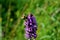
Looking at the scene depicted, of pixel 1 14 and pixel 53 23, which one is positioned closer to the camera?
pixel 53 23

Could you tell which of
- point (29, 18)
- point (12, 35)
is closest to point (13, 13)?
point (12, 35)

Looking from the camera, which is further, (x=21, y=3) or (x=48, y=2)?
(x=21, y=3)

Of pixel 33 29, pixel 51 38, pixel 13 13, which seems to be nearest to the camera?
pixel 33 29

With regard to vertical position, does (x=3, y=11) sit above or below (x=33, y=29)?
above

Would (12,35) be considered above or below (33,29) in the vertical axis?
above

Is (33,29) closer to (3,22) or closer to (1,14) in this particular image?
(3,22)

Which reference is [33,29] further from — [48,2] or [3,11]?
[3,11]

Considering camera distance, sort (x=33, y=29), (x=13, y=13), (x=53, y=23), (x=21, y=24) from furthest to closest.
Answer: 1. (x=13, y=13)
2. (x=21, y=24)
3. (x=53, y=23)
4. (x=33, y=29)

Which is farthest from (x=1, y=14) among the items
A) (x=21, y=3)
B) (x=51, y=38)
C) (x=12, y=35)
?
(x=51, y=38)

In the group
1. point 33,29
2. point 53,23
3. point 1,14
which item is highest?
point 1,14
